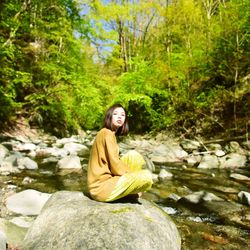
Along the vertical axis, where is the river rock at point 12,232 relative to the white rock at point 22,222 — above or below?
above

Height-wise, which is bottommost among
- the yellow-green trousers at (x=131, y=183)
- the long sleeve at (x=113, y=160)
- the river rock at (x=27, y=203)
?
the river rock at (x=27, y=203)

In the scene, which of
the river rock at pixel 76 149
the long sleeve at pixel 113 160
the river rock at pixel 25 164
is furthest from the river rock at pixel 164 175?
the long sleeve at pixel 113 160

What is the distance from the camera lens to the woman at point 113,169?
11.9ft

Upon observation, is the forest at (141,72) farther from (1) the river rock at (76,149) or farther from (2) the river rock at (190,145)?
(1) the river rock at (76,149)

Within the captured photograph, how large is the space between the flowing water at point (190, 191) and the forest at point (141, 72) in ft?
18.9

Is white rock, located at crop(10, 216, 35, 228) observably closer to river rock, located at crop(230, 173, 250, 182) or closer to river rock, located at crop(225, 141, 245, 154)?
river rock, located at crop(230, 173, 250, 182)

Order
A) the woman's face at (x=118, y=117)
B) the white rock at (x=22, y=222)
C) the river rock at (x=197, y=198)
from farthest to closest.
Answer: the river rock at (x=197, y=198), the white rock at (x=22, y=222), the woman's face at (x=118, y=117)

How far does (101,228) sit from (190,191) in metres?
4.83

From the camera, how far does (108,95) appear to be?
66.2ft

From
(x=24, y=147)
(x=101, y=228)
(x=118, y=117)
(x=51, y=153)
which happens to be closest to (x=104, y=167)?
(x=118, y=117)

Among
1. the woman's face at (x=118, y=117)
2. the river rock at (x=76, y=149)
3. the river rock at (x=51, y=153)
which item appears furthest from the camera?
the river rock at (x=76, y=149)

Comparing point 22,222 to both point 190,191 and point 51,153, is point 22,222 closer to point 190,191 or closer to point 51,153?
point 190,191

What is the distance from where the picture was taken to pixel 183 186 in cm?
812

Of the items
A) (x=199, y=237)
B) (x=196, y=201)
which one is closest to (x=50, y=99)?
(x=196, y=201)
